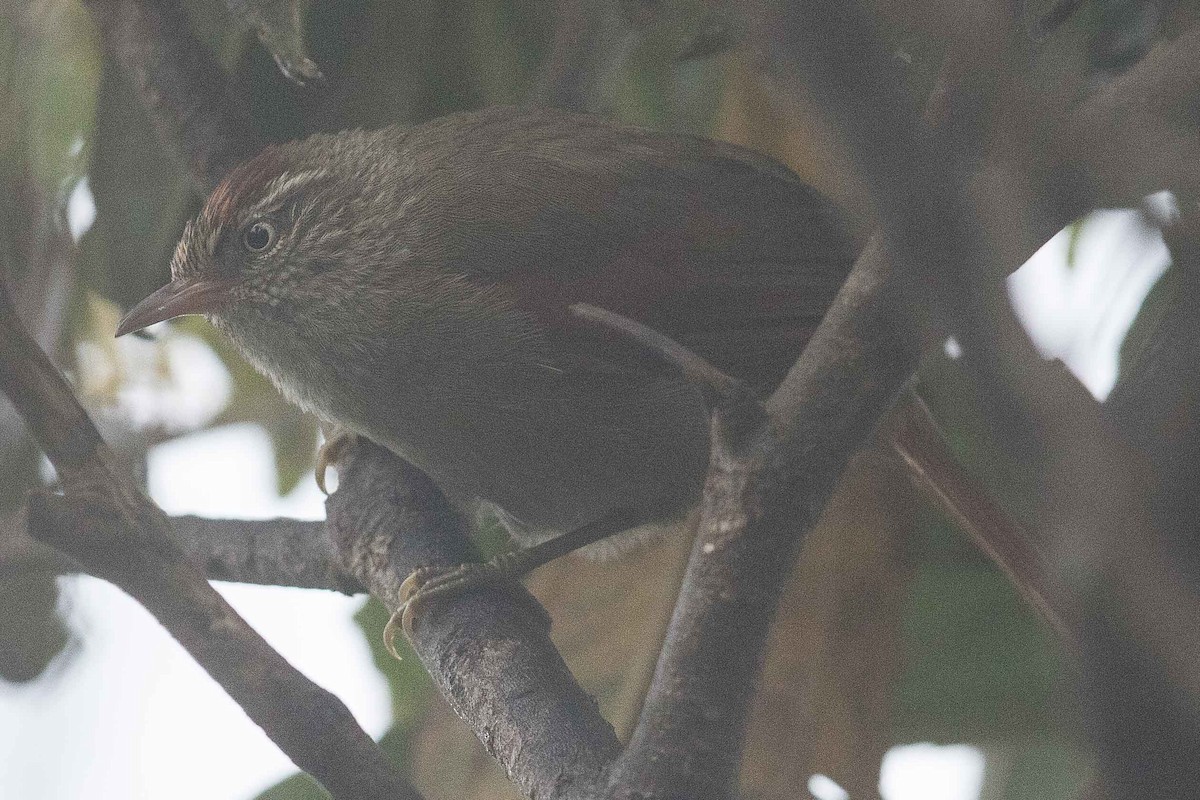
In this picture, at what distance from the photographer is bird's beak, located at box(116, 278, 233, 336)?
10.6 feet

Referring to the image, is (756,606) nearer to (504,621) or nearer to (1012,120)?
(1012,120)

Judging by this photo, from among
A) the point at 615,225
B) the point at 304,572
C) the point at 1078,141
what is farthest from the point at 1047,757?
the point at 1078,141

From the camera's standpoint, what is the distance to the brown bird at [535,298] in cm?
300

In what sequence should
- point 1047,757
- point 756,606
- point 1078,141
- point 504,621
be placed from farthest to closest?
point 1047,757
point 504,621
point 756,606
point 1078,141

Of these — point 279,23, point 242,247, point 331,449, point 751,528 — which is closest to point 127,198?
point 242,247

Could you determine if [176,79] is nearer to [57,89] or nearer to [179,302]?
[57,89]

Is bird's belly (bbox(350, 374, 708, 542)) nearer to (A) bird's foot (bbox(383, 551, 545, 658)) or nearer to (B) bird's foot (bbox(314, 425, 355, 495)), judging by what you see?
(A) bird's foot (bbox(383, 551, 545, 658))

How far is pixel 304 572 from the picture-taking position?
10.4ft

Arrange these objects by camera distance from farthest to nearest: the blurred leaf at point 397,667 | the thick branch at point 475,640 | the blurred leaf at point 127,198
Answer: the blurred leaf at point 397,667, the blurred leaf at point 127,198, the thick branch at point 475,640

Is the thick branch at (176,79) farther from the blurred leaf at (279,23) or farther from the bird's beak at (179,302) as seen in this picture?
the blurred leaf at (279,23)

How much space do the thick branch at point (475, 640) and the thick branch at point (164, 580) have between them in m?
0.29

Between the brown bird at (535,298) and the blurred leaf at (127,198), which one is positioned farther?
the blurred leaf at (127,198)

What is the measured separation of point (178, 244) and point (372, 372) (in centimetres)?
75

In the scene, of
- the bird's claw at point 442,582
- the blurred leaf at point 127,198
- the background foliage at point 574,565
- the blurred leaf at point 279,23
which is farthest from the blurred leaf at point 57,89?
the bird's claw at point 442,582
